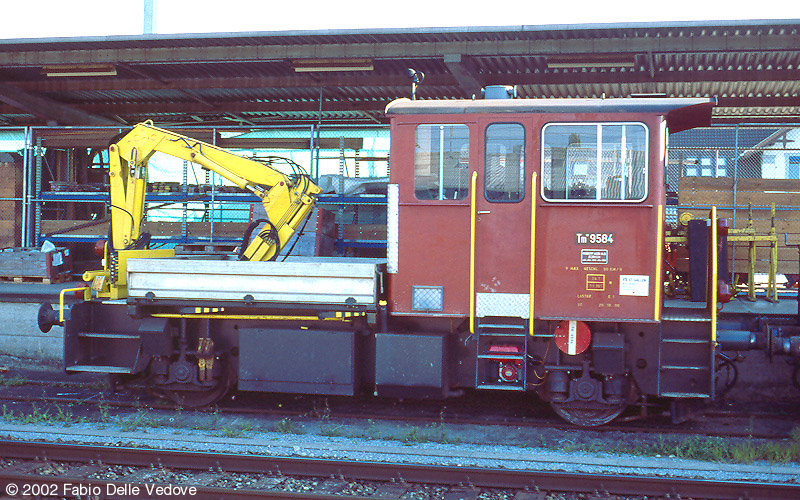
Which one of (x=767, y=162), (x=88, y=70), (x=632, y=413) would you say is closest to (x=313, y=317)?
(x=632, y=413)

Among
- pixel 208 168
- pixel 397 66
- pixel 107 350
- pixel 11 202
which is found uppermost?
pixel 397 66

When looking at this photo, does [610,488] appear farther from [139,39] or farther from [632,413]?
[139,39]

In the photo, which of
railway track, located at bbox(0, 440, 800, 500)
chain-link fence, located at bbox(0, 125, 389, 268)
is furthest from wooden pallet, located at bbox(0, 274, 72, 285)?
railway track, located at bbox(0, 440, 800, 500)

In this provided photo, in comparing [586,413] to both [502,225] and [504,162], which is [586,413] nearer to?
[502,225]

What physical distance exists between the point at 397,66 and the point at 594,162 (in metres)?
5.44

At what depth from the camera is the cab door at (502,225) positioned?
6.30 meters

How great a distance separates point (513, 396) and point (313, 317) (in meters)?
2.98

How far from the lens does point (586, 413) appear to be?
6660 millimetres

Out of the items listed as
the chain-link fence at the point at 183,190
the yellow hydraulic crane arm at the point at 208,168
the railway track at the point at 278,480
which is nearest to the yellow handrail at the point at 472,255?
the railway track at the point at 278,480

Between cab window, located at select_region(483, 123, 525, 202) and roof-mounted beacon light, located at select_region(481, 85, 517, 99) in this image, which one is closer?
cab window, located at select_region(483, 123, 525, 202)

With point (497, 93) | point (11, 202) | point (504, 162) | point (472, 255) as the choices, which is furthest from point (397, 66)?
point (11, 202)

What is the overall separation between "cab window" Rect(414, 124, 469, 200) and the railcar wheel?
7.99 feet

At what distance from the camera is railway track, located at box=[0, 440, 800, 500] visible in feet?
15.4

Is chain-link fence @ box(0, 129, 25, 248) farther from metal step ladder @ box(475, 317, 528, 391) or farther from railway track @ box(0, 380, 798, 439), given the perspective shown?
metal step ladder @ box(475, 317, 528, 391)
